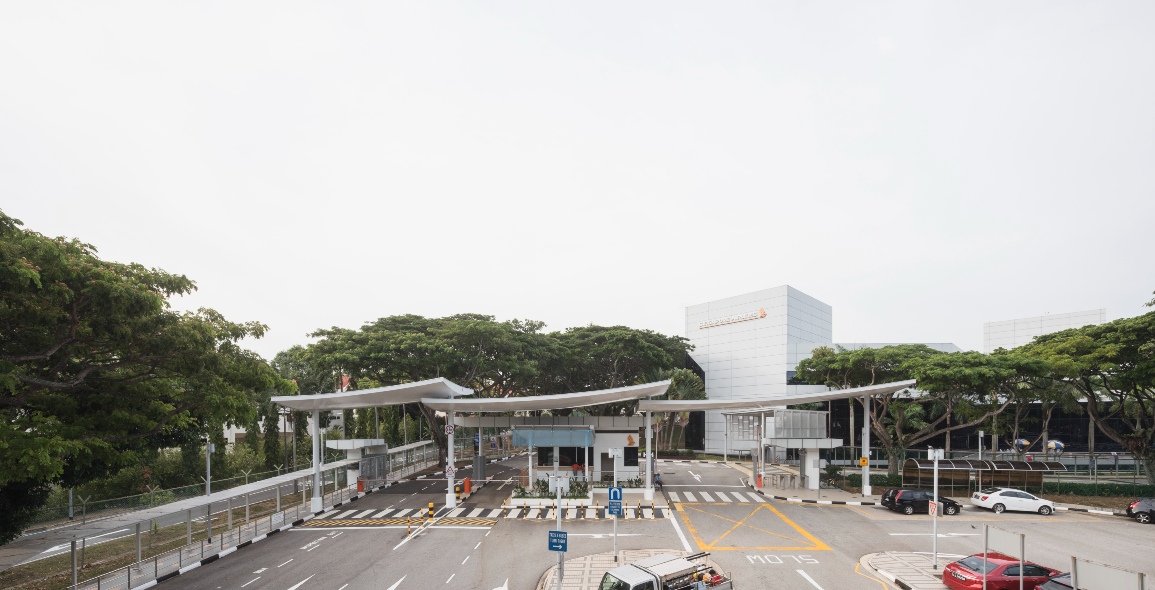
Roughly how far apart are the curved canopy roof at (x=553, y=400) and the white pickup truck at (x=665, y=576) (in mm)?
13091

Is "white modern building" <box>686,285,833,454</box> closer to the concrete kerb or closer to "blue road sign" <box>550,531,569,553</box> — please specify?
the concrete kerb

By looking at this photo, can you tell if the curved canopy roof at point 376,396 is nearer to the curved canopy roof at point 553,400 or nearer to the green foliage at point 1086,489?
the curved canopy roof at point 553,400

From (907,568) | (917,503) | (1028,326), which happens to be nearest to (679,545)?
(907,568)

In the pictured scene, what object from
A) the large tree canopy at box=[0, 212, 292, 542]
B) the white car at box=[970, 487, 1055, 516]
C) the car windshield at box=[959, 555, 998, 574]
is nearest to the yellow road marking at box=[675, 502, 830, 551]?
the car windshield at box=[959, 555, 998, 574]

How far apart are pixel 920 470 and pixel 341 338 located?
1486 inches

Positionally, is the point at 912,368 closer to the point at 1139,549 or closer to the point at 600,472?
the point at 1139,549

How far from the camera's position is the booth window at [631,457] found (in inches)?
1554

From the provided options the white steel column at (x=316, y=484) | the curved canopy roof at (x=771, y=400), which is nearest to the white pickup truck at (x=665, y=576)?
the curved canopy roof at (x=771, y=400)

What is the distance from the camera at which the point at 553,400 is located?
3134cm

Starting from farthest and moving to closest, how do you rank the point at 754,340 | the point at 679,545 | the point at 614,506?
the point at 754,340
the point at 679,545
the point at 614,506

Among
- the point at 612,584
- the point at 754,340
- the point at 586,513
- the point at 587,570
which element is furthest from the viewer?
the point at 754,340

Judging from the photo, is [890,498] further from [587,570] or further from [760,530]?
[587,570]

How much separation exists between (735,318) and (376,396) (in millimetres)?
44040

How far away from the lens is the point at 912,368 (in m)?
38.2
